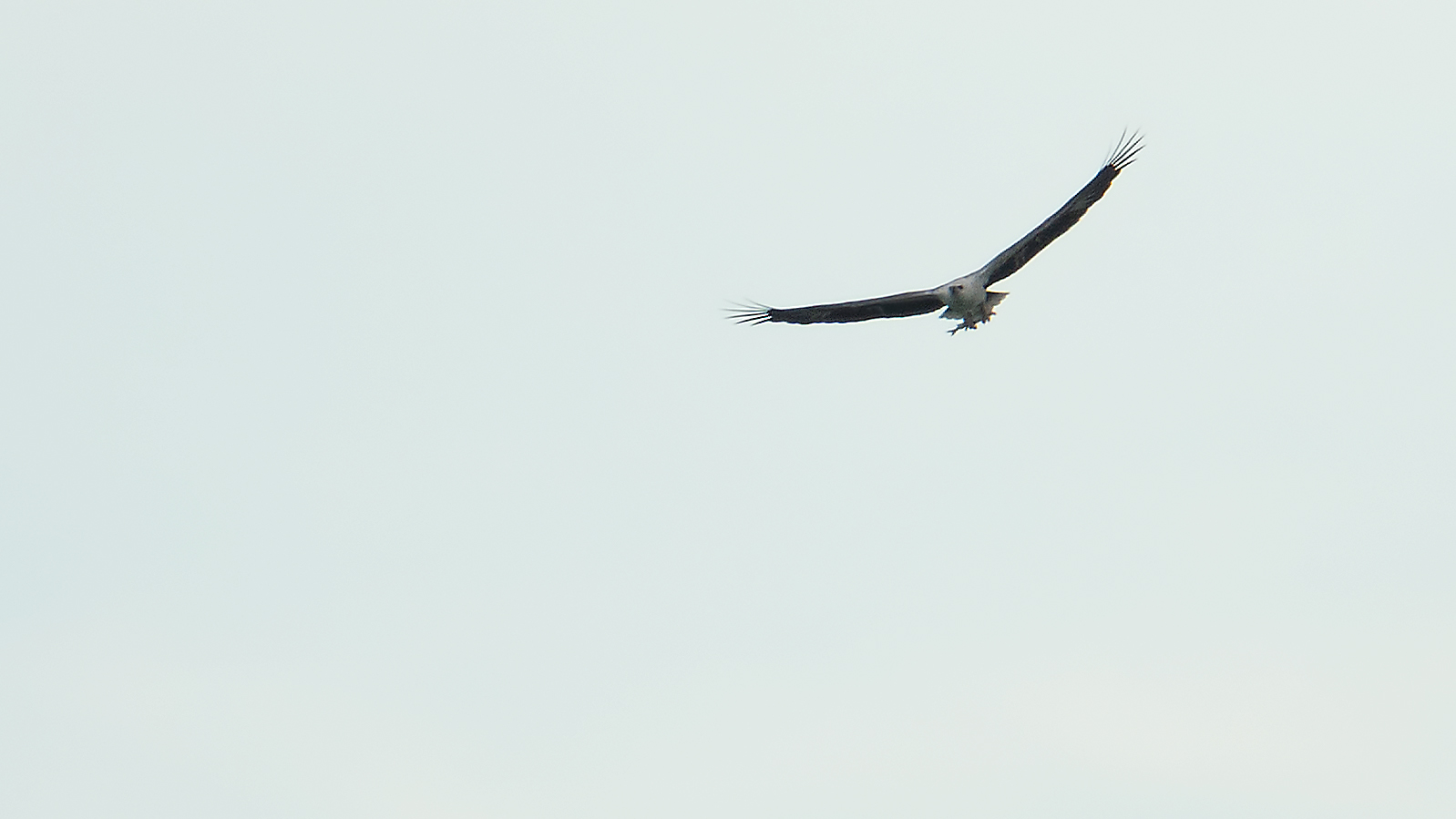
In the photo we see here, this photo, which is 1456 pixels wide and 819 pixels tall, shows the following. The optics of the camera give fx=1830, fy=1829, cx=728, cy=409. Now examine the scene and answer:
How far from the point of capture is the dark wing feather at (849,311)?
3744cm

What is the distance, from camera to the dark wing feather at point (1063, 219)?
115 ft

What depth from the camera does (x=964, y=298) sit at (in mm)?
35781

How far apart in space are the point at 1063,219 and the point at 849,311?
4.96m

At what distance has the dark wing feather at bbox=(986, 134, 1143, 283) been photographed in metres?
35.0

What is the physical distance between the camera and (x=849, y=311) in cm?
3781

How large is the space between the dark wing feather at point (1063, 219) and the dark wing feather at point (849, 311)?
2.14 m

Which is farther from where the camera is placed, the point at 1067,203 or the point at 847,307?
the point at 847,307

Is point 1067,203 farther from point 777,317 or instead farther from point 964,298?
point 777,317

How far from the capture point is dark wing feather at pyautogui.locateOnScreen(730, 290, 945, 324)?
37.4m

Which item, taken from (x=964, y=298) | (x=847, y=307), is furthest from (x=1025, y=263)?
(x=847, y=307)

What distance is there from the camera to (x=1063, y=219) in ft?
116

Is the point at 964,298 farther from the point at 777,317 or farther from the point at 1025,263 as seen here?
the point at 777,317

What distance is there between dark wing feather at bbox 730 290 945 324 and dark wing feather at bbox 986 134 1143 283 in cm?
214

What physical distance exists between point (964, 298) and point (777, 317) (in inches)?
164
